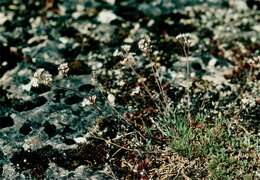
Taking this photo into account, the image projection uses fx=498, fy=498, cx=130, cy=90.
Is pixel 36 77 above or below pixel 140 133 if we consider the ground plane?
above

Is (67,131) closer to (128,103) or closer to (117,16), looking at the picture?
(128,103)

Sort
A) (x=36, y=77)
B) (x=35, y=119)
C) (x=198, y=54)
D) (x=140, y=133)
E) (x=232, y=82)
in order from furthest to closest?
1. (x=198, y=54)
2. (x=232, y=82)
3. (x=35, y=119)
4. (x=140, y=133)
5. (x=36, y=77)

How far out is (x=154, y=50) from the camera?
7.83 metres

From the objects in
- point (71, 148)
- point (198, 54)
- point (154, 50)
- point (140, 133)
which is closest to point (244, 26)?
point (198, 54)

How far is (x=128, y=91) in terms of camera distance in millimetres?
6969

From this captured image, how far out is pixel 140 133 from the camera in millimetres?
6023

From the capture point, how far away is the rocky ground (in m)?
5.68

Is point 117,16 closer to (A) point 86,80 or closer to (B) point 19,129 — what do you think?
(A) point 86,80

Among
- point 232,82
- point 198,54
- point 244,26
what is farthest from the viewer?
point 244,26

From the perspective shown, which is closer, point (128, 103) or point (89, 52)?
point (128, 103)

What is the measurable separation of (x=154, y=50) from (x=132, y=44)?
0.39 m

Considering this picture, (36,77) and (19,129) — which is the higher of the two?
(36,77)

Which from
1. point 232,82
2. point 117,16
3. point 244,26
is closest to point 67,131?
point 232,82

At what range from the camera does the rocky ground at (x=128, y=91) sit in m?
5.68
